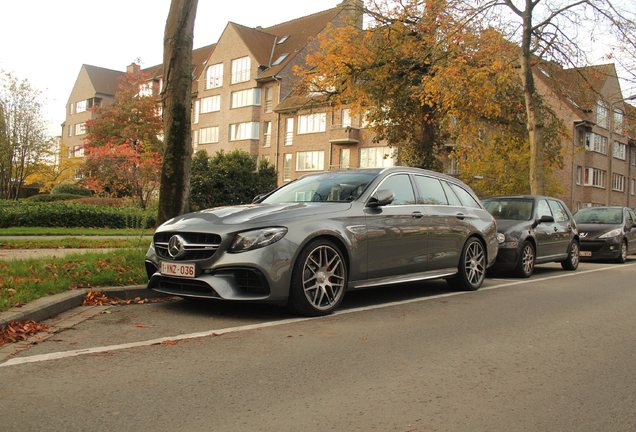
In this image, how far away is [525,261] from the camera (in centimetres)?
1098

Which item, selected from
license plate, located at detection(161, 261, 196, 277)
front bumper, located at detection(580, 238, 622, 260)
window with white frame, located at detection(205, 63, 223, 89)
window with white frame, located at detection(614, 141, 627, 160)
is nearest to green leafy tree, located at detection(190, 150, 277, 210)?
window with white frame, located at detection(205, 63, 223, 89)

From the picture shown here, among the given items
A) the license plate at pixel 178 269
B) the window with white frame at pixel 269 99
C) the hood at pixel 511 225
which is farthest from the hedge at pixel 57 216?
the window with white frame at pixel 269 99

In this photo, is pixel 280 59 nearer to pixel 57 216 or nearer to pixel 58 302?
pixel 57 216

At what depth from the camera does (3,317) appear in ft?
16.2

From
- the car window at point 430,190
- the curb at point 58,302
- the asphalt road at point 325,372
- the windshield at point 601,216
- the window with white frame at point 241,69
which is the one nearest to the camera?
the asphalt road at point 325,372

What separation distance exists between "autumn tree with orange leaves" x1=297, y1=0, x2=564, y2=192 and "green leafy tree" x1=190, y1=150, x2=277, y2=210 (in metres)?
12.1

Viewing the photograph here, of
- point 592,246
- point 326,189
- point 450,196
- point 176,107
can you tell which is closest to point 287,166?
point 592,246

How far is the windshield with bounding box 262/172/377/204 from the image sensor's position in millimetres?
6926

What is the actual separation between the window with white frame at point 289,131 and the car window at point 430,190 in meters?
37.5

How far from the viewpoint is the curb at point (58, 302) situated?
5086 mm

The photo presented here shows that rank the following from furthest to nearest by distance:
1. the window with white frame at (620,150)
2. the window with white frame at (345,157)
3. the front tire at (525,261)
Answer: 1. the window with white frame at (620,150)
2. the window with white frame at (345,157)
3. the front tire at (525,261)

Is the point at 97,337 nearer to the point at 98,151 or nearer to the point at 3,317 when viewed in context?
the point at 3,317

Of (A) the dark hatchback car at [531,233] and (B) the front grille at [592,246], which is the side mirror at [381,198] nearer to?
(A) the dark hatchback car at [531,233]

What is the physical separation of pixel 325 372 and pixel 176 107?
6.23 meters
